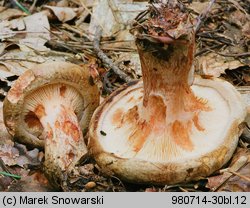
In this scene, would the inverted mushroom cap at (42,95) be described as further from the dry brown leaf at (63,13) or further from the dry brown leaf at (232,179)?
the dry brown leaf at (63,13)

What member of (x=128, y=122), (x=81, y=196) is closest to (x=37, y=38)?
(x=128, y=122)

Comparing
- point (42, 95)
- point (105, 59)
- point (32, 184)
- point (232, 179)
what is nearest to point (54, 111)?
point (42, 95)

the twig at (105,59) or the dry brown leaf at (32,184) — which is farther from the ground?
the twig at (105,59)

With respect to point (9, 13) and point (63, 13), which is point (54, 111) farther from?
point (9, 13)

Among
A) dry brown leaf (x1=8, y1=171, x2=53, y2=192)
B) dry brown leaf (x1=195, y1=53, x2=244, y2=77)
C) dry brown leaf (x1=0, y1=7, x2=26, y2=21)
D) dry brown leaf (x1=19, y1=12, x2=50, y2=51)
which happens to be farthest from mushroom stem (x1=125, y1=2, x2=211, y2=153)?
dry brown leaf (x1=0, y1=7, x2=26, y2=21)

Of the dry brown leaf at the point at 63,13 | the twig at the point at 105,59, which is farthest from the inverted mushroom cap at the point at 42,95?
the dry brown leaf at the point at 63,13

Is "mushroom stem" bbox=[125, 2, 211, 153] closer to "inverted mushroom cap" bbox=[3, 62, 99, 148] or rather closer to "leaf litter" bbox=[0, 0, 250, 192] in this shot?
"leaf litter" bbox=[0, 0, 250, 192]
